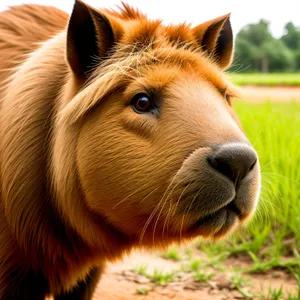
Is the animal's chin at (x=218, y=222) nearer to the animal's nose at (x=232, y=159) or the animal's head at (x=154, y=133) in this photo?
the animal's head at (x=154, y=133)

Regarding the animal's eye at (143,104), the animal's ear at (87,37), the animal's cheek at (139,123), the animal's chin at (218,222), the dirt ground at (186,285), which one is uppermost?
the animal's ear at (87,37)

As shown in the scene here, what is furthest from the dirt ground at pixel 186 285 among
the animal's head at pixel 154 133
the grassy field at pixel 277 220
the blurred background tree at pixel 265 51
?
the blurred background tree at pixel 265 51

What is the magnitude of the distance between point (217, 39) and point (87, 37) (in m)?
0.78

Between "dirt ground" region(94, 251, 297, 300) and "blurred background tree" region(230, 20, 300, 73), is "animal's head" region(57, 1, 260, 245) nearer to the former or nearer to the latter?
"dirt ground" region(94, 251, 297, 300)

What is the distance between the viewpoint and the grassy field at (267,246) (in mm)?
4121

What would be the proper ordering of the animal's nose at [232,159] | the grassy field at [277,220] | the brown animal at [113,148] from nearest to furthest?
the animal's nose at [232,159], the brown animal at [113,148], the grassy field at [277,220]

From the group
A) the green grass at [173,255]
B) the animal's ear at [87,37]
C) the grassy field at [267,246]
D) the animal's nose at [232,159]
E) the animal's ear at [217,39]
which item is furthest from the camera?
the green grass at [173,255]

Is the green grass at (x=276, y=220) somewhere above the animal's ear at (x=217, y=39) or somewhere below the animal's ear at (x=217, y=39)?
below

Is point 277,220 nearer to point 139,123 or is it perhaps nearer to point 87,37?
point 139,123

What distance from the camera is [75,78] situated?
261 cm

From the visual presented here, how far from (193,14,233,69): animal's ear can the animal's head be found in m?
0.01

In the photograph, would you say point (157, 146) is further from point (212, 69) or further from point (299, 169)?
point (299, 169)

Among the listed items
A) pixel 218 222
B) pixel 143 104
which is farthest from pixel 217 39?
pixel 218 222

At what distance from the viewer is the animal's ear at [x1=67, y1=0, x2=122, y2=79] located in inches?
97.7
